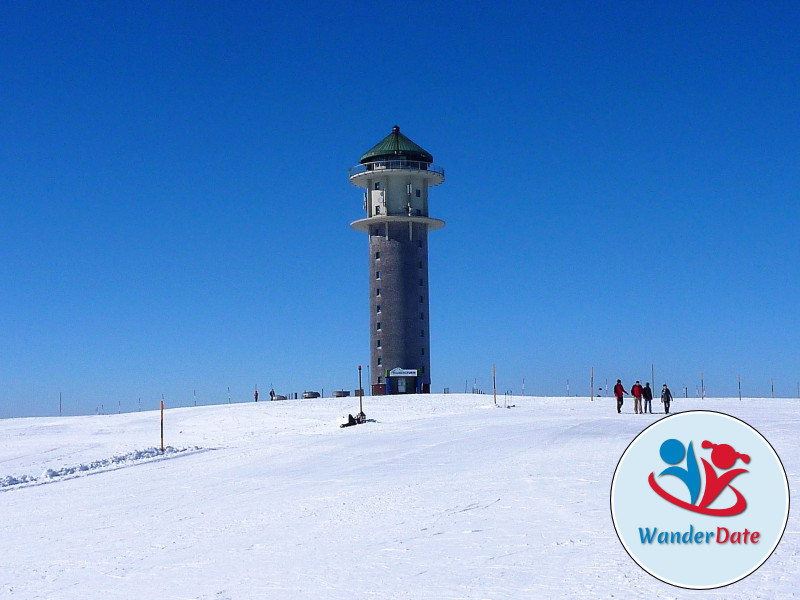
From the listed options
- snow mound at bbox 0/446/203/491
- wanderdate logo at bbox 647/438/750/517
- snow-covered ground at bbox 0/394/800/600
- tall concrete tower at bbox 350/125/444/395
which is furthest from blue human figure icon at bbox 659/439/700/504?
tall concrete tower at bbox 350/125/444/395

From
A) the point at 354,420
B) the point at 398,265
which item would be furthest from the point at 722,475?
the point at 398,265

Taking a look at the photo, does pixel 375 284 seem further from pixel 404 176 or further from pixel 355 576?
pixel 355 576

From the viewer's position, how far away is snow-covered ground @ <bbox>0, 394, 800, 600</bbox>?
10938 mm

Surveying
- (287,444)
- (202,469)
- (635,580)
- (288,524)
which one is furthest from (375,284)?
(635,580)

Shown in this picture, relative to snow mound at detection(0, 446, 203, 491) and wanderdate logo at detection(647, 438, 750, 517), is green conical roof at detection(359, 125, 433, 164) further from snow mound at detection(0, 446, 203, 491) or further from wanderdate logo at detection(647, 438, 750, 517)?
wanderdate logo at detection(647, 438, 750, 517)

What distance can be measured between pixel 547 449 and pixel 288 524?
9934 millimetres

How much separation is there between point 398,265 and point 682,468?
65.7 metres

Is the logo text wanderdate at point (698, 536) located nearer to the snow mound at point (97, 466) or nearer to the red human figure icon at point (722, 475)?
the red human figure icon at point (722, 475)

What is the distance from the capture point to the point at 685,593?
9695 millimetres

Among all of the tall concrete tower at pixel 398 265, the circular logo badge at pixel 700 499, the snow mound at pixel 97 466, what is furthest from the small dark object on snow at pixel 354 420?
the circular logo badge at pixel 700 499

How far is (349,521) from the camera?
50.0 feet

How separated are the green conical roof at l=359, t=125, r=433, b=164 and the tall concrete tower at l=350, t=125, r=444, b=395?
8cm

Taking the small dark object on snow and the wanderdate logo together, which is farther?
the small dark object on snow

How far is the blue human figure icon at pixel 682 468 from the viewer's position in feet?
23.7
